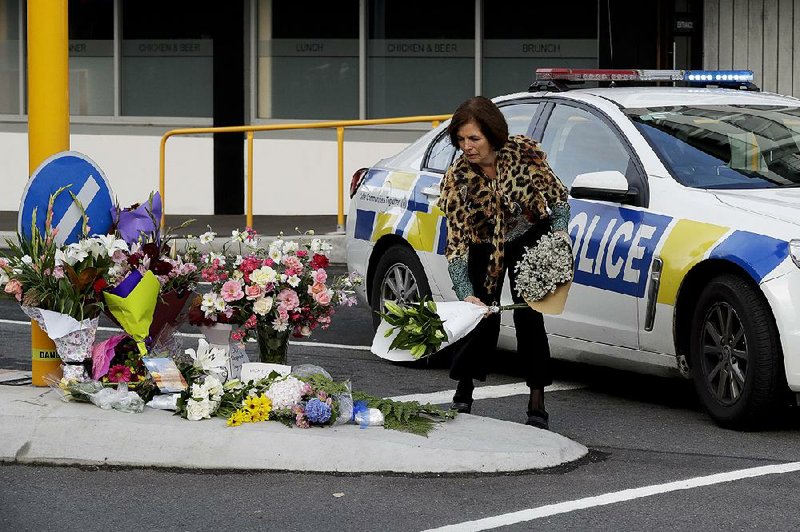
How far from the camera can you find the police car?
715cm

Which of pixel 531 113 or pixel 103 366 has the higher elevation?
pixel 531 113

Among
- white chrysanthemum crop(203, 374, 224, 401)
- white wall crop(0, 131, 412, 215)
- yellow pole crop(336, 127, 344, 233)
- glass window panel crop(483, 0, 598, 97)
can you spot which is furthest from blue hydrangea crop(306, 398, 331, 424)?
glass window panel crop(483, 0, 598, 97)

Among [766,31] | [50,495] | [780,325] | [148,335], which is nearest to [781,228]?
[780,325]

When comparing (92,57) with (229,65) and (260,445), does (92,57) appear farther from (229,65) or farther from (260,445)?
(260,445)

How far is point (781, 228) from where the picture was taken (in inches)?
281

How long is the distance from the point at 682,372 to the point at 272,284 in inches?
78.1

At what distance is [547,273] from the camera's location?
704 centimetres

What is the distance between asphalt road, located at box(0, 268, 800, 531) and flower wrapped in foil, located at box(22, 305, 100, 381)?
2.04 ft

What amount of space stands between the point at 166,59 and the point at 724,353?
11800 millimetres

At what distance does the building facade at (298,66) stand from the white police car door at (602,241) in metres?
8.38

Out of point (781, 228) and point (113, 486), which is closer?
point (113, 486)

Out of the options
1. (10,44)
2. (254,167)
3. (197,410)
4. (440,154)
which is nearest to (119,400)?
(197,410)

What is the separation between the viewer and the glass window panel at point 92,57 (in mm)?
18250

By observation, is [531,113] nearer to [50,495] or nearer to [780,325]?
[780,325]
